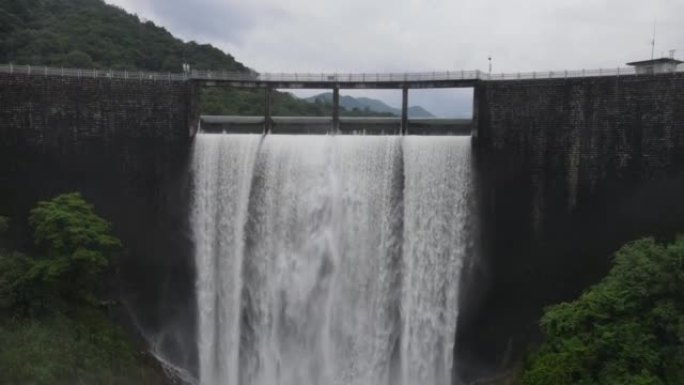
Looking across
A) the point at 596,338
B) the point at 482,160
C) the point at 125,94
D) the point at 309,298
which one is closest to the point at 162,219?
the point at 125,94

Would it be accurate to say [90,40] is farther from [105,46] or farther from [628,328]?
[628,328]

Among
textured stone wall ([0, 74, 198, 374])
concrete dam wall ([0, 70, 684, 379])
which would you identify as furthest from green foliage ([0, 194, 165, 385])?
concrete dam wall ([0, 70, 684, 379])

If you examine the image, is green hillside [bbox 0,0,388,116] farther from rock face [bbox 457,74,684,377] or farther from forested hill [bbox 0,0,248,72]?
rock face [bbox 457,74,684,377]

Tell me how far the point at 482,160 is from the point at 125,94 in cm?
1292

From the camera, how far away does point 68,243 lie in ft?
63.5

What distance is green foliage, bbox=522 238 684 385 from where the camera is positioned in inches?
566

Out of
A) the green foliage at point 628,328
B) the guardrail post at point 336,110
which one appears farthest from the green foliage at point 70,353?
the green foliage at point 628,328

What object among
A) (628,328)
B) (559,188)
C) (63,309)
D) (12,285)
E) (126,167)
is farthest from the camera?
(126,167)

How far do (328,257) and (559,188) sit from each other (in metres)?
8.15

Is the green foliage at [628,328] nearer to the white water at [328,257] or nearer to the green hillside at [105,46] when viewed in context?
the white water at [328,257]

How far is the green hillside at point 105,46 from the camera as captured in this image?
35094mm

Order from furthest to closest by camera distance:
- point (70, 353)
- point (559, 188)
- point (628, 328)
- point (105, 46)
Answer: point (105, 46) < point (559, 188) < point (70, 353) < point (628, 328)

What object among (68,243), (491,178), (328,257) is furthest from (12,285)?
(491,178)

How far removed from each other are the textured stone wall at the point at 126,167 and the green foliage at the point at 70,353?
175 centimetres
